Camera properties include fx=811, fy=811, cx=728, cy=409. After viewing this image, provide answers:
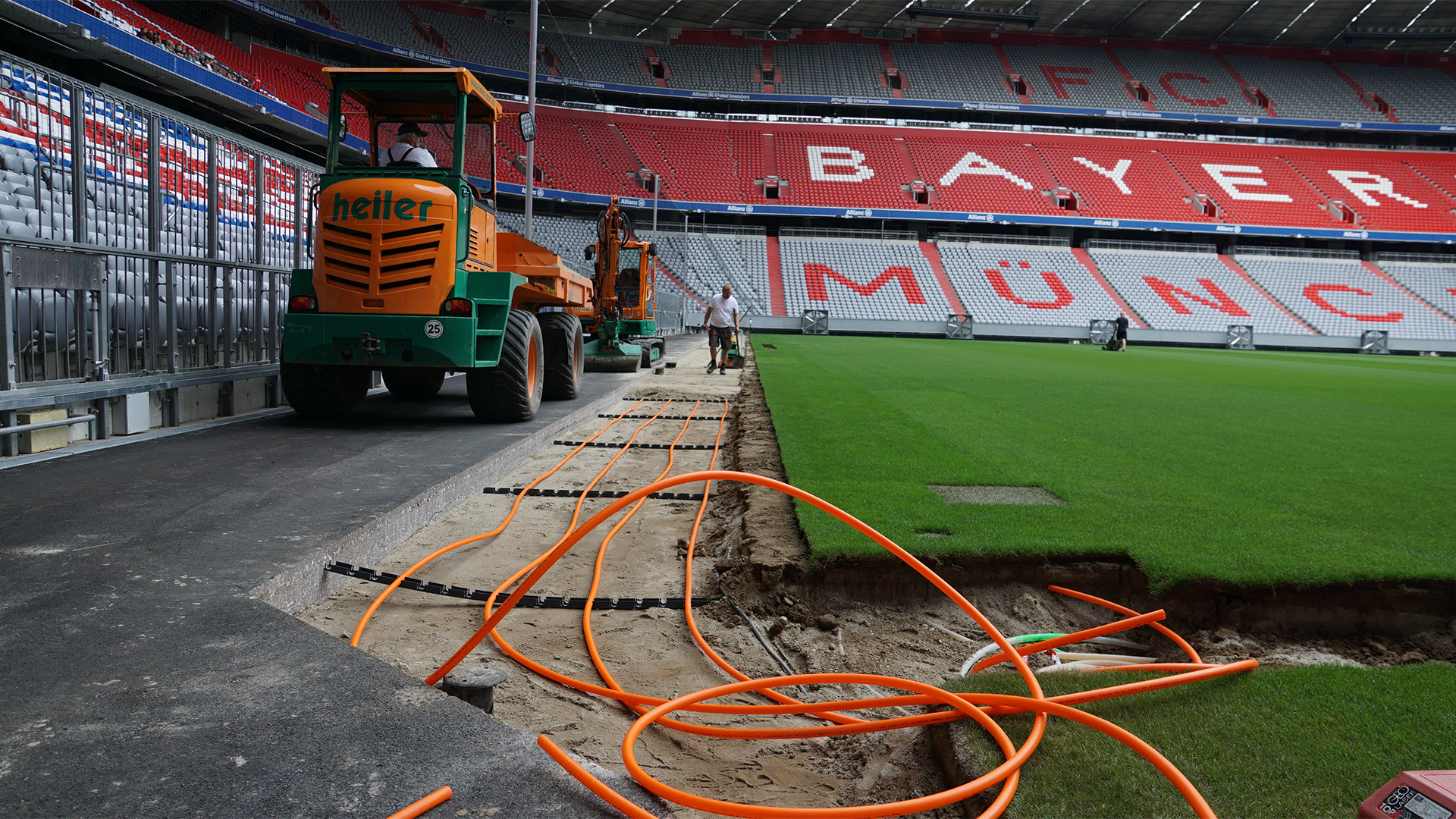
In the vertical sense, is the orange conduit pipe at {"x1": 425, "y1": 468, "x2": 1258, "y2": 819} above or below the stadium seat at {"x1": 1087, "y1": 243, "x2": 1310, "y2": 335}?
below

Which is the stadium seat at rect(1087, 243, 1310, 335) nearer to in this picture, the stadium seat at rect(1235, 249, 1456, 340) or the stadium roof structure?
the stadium seat at rect(1235, 249, 1456, 340)

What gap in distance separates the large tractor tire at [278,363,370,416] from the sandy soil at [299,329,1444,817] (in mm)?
2760

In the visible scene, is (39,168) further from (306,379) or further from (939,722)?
(939,722)

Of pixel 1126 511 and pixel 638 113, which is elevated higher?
pixel 638 113

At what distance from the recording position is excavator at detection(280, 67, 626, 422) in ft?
21.7

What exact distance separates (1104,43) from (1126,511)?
190 ft

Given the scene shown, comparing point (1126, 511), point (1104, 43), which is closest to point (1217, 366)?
point (1126, 511)

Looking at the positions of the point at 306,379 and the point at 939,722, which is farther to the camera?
the point at 306,379

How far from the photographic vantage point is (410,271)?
665 cm

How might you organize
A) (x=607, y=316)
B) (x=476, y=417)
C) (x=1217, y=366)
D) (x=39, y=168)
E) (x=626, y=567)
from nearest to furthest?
(x=626, y=567), (x=39, y=168), (x=476, y=417), (x=607, y=316), (x=1217, y=366)

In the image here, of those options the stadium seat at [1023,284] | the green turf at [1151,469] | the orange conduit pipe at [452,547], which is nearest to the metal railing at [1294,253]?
the stadium seat at [1023,284]

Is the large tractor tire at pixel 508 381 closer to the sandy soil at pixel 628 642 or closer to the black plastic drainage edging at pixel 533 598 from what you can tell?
the sandy soil at pixel 628 642

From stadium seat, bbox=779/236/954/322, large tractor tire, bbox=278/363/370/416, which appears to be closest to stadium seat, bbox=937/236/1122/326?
stadium seat, bbox=779/236/954/322

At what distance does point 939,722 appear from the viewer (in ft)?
7.88
